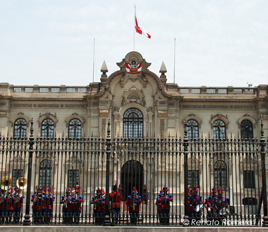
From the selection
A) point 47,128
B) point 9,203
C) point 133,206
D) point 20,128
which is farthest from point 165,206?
point 20,128

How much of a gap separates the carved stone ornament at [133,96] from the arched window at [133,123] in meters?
0.70

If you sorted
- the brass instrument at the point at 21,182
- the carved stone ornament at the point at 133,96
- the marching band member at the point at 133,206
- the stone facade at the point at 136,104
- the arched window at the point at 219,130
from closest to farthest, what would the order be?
the marching band member at the point at 133,206 < the brass instrument at the point at 21,182 < the stone facade at the point at 136,104 < the carved stone ornament at the point at 133,96 < the arched window at the point at 219,130

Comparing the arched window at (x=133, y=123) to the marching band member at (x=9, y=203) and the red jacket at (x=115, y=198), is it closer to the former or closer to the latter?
the red jacket at (x=115, y=198)

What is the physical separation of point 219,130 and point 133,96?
7429 millimetres

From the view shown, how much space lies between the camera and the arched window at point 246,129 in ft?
96.9

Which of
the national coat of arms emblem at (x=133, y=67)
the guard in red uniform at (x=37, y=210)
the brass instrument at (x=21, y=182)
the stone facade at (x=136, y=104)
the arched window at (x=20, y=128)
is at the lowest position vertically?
the guard in red uniform at (x=37, y=210)

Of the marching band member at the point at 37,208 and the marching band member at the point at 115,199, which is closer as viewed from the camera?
the marching band member at the point at 37,208

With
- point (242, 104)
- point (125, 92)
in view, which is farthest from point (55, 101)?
point (242, 104)

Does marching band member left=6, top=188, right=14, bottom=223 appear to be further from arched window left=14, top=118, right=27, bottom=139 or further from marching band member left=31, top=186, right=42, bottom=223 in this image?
arched window left=14, top=118, right=27, bottom=139

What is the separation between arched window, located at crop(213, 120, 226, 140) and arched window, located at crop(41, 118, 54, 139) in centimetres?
1307

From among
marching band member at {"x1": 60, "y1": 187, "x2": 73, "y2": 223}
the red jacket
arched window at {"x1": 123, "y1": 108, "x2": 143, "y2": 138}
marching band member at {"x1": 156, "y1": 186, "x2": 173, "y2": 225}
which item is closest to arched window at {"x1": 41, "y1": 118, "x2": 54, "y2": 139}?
arched window at {"x1": 123, "y1": 108, "x2": 143, "y2": 138}

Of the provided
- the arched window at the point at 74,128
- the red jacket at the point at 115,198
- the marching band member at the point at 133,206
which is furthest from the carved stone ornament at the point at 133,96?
the marching band member at the point at 133,206

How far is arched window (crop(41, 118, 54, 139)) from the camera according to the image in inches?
1163

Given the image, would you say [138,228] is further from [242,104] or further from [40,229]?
[242,104]
